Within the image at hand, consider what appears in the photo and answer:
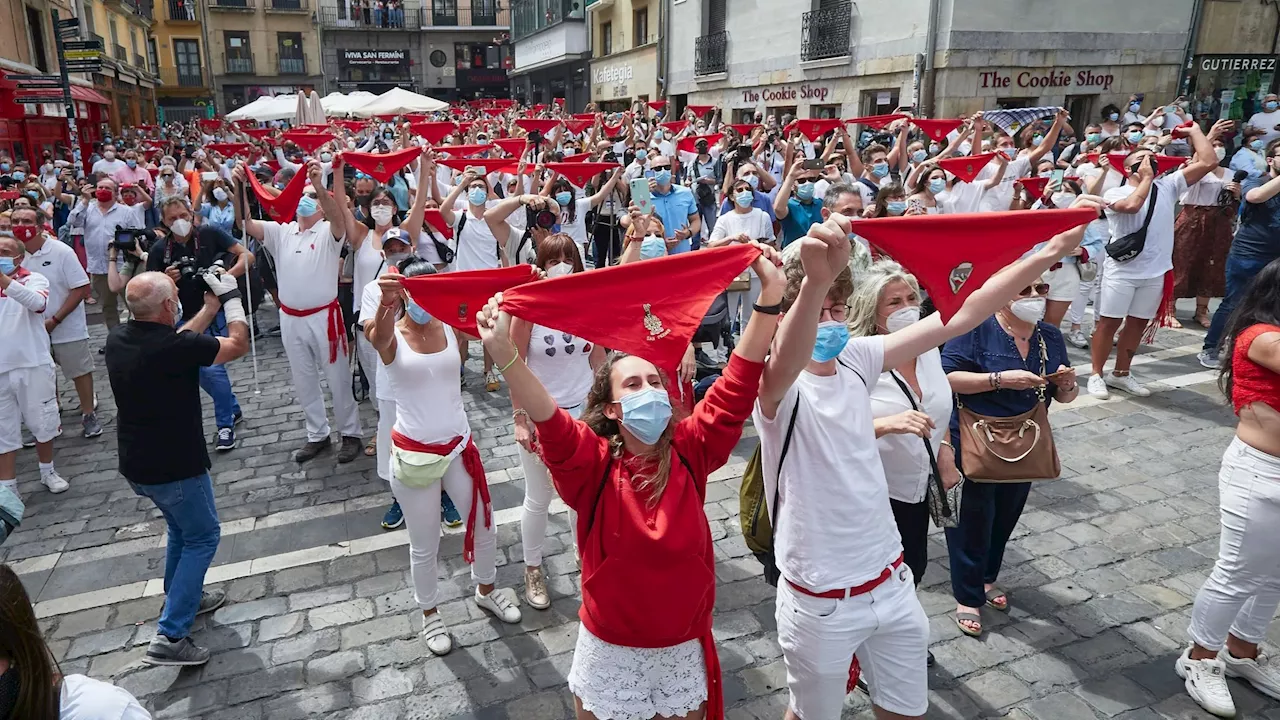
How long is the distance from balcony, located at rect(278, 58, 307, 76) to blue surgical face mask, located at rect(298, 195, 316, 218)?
5986 centimetres

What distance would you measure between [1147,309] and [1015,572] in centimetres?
422

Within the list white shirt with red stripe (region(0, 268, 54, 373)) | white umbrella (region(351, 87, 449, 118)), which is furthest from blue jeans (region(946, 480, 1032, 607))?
white umbrella (region(351, 87, 449, 118))

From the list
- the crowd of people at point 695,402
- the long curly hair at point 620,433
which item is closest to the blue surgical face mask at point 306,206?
the crowd of people at point 695,402

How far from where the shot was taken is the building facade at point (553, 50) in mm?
42688

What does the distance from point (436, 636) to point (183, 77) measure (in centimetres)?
6539

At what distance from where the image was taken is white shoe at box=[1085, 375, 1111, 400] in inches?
298

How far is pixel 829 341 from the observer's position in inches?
107

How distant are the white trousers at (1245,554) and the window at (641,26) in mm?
35332

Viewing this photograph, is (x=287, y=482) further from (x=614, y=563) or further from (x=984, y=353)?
(x=984, y=353)

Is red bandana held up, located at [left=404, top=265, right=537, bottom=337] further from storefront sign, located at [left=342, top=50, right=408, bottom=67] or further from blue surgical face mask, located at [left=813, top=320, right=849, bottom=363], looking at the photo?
storefront sign, located at [left=342, top=50, right=408, bottom=67]

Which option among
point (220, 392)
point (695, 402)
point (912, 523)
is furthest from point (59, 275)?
point (912, 523)

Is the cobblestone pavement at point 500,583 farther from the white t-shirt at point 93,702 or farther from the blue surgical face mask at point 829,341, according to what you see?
the white t-shirt at point 93,702

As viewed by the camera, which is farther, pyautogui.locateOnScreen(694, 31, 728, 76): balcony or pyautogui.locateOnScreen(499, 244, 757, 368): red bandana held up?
pyautogui.locateOnScreen(694, 31, 728, 76): balcony

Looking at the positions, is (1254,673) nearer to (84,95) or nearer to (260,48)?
(84,95)
